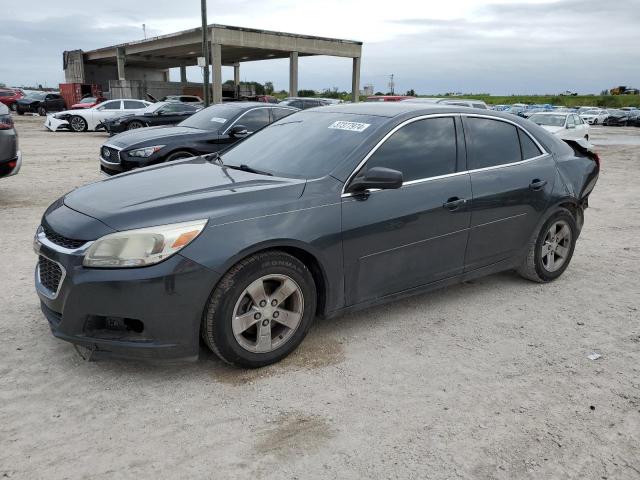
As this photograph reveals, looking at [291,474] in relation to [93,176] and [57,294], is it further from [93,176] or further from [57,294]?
[93,176]

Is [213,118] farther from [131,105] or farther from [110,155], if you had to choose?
[131,105]

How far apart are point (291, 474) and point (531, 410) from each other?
1.42 meters

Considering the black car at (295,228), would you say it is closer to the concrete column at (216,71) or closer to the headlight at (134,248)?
the headlight at (134,248)

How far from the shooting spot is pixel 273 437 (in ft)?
9.14

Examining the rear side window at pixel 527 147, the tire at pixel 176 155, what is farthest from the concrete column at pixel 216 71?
the rear side window at pixel 527 147

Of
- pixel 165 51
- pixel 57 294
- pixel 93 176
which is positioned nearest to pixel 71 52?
pixel 165 51

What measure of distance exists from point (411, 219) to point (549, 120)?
54.3 feet

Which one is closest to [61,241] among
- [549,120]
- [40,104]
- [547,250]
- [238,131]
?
[547,250]

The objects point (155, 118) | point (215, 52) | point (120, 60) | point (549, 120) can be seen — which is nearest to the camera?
point (549, 120)

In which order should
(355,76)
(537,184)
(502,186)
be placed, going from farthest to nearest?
(355,76), (537,184), (502,186)

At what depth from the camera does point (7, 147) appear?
7.54 metres

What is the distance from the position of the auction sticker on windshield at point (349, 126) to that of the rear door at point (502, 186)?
0.91 m

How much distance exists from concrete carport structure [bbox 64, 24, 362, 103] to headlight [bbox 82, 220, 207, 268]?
33.7 m

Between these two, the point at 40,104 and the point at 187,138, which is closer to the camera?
the point at 187,138
